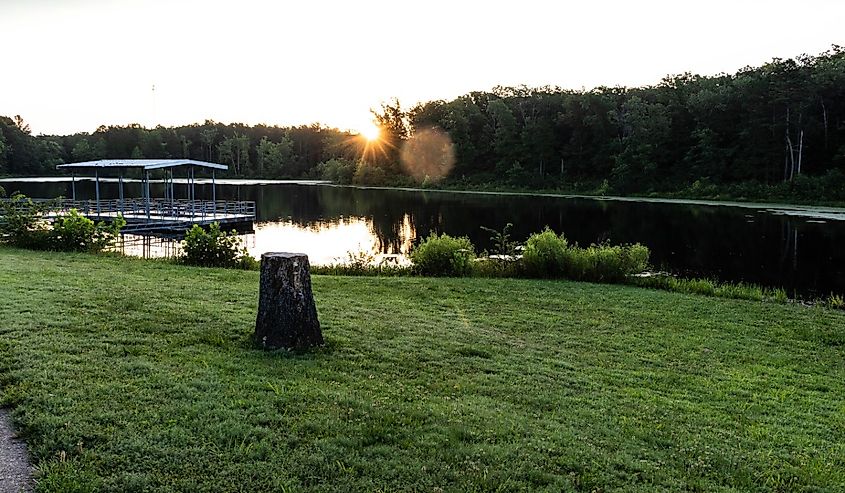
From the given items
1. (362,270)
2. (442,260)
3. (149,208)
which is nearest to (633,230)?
(442,260)

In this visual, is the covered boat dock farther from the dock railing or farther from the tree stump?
the tree stump

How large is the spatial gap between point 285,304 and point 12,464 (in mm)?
2764

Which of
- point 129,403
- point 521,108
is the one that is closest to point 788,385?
point 129,403

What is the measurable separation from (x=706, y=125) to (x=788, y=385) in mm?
52830

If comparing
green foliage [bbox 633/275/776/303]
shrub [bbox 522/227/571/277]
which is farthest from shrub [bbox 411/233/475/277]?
green foliage [bbox 633/275/776/303]

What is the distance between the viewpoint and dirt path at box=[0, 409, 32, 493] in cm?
357

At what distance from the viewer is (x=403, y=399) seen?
5.14 m

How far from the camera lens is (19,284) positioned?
29.7 feet

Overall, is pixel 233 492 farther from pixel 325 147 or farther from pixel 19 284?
pixel 325 147

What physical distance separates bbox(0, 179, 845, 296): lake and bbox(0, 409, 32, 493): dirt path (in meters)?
15.5

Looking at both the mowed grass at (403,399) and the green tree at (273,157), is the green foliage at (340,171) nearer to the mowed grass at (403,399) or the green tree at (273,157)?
the green tree at (273,157)

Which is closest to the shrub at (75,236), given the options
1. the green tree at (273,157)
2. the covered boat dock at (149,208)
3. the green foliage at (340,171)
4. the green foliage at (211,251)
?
the green foliage at (211,251)

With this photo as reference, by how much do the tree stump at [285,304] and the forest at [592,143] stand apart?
44.8m

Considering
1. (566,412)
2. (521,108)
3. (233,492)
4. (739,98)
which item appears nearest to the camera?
(233,492)
